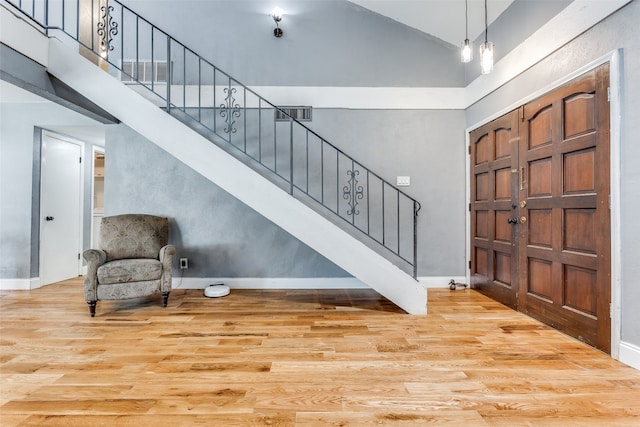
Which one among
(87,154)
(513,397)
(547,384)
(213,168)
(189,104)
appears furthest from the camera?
(87,154)

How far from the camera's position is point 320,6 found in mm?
4289

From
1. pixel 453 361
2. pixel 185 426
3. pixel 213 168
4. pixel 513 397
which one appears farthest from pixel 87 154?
pixel 513 397

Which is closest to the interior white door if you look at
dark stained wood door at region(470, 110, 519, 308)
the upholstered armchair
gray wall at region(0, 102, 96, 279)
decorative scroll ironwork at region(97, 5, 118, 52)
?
gray wall at region(0, 102, 96, 279)

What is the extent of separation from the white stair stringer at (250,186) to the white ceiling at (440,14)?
2.80 metres

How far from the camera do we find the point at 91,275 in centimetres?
317

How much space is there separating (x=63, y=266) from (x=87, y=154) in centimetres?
181

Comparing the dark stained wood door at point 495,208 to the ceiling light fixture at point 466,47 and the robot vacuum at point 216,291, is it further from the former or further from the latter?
the robot vacuum at point 216,291

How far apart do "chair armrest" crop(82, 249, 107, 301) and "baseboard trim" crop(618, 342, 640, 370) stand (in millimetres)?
4307

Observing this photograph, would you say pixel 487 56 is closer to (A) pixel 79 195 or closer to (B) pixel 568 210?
(B) pixel 568 210

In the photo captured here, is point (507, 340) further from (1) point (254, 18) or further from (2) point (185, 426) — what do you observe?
(1) point (254, 18)

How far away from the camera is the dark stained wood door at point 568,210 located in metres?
2.29

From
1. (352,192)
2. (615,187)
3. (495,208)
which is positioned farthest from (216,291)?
(615,187)

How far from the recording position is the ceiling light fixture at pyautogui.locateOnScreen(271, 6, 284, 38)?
13.7ft

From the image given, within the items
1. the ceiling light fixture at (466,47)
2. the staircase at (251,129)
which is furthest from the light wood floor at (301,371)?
the ceiling light fixture at (466,47)
